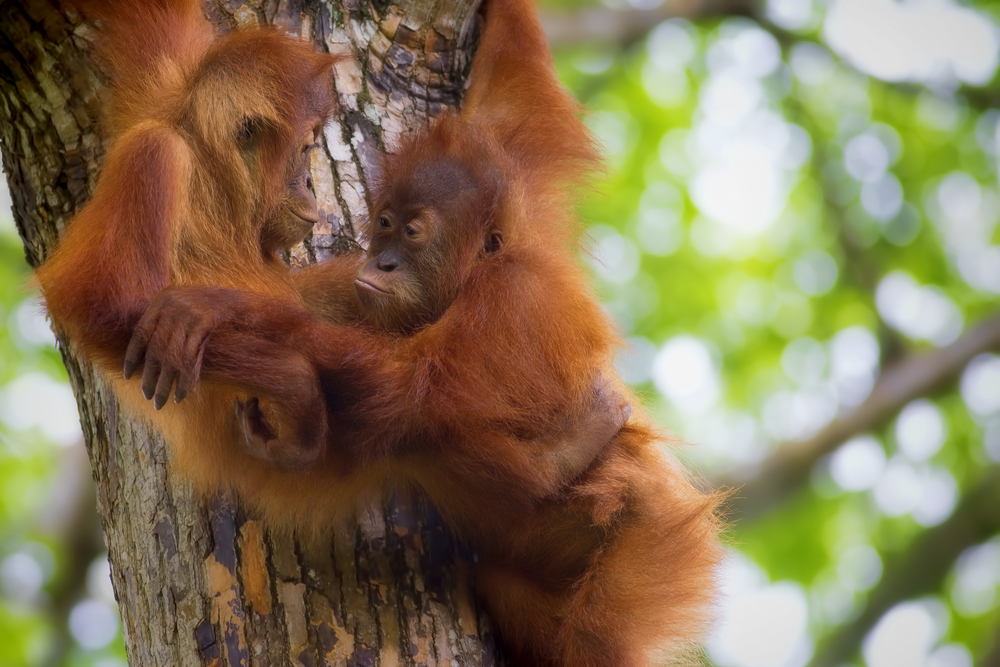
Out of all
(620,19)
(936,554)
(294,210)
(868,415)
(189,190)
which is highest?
(189,190)

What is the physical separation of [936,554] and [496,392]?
14.7 ft

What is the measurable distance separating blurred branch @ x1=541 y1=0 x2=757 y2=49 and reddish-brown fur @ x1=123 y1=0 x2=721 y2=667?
10.0 ft

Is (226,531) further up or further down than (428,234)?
further down

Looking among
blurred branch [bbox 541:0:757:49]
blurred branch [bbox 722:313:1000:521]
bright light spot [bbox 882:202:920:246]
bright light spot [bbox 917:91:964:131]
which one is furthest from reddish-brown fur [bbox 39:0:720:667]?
bright light spot [bbox 882:202:920:246]

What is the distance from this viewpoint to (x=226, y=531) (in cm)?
188

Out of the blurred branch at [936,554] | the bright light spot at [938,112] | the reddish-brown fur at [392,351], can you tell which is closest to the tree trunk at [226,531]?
the reddish-brown fur at [392,351]

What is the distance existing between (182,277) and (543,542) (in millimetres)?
997

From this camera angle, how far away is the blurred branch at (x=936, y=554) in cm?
508

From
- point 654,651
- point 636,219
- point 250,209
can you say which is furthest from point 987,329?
point 250,209

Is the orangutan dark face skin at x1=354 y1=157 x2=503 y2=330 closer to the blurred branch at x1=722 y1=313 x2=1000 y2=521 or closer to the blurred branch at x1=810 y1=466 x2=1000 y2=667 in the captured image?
the blurred branch at x1=722 y1=313 x2=1000 y2=521

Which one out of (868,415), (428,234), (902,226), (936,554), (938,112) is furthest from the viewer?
(902,226)

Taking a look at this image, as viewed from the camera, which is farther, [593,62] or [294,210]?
[593,62]

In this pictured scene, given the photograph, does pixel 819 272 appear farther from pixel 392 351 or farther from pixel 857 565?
pixel 392 351

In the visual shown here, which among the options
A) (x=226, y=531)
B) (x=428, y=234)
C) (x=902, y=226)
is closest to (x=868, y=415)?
(x=902, y=226)
